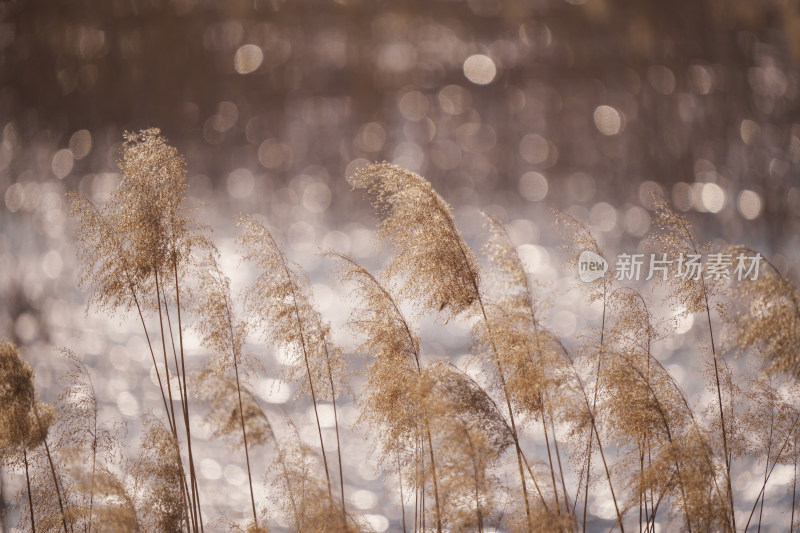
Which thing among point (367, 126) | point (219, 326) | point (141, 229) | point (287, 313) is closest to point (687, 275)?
point (287, 313)

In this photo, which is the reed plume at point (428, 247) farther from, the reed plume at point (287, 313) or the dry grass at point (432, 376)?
the reed plume at point (287, 313)

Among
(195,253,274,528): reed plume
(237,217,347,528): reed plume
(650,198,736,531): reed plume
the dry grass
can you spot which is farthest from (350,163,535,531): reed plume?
(650,198,736,531): reed plume

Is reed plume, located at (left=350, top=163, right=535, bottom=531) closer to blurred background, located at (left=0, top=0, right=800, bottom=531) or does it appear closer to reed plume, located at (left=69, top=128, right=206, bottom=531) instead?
reed plume, located at (left=69, top=128, right=206, bottom=531)

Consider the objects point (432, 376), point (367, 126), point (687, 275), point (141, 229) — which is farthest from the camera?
point (367, 126)

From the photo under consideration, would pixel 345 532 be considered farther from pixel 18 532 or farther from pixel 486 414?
pixel 18 532

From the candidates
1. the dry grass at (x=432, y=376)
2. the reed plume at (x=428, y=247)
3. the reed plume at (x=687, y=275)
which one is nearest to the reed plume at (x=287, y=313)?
the dry grass at (x=432, y=376)

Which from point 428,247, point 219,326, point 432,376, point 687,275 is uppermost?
point 428,247

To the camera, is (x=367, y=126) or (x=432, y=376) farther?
(x=367, y=126)

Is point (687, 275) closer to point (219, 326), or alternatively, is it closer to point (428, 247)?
point (428, 247)

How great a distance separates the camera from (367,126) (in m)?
8.61

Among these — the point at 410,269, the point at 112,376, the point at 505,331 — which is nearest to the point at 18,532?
the point at 410,269

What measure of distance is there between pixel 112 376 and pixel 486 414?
25.0 feet

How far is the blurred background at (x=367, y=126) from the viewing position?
5910 mm

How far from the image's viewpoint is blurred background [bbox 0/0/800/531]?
5910 millimetres
